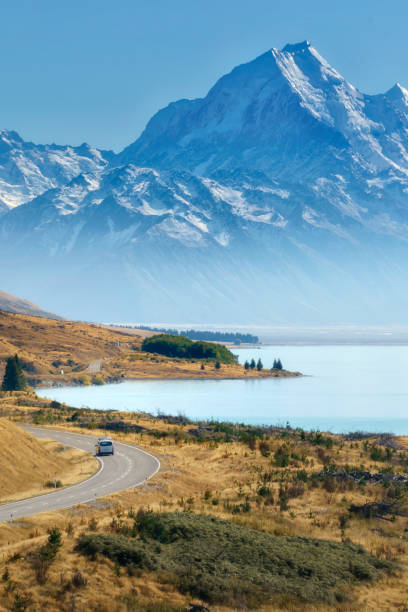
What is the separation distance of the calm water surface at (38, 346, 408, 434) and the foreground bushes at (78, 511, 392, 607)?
7874cm

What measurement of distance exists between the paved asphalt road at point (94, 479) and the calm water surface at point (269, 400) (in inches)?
2375

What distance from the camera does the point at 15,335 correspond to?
19175cm

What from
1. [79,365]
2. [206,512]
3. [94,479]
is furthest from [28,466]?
[79,365]

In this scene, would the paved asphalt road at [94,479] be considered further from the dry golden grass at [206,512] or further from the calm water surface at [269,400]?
the calm water surface at [269,400]

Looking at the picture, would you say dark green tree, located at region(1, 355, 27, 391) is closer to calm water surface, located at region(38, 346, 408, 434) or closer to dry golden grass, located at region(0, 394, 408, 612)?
calm water surface, located at region(38, 346, 408, 434)

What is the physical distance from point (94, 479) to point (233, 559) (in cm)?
1544

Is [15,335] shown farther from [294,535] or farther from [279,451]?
[294,535]

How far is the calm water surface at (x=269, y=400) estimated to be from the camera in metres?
116

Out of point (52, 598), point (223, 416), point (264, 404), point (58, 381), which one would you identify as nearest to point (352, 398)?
point (264, 404)

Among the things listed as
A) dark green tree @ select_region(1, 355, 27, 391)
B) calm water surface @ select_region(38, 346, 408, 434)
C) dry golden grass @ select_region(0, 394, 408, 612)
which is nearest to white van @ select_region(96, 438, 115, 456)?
dry golden grass @ select_region(0, 394, 408, 612)

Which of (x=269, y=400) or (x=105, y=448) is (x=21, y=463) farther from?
(x=269, y=400)

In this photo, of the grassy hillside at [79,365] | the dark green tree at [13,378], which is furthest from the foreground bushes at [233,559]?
the grassy hillside at [79,365]

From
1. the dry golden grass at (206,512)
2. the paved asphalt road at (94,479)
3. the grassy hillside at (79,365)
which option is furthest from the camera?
the grassy hillside at (79,365)

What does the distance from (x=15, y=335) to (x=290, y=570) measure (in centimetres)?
17911
